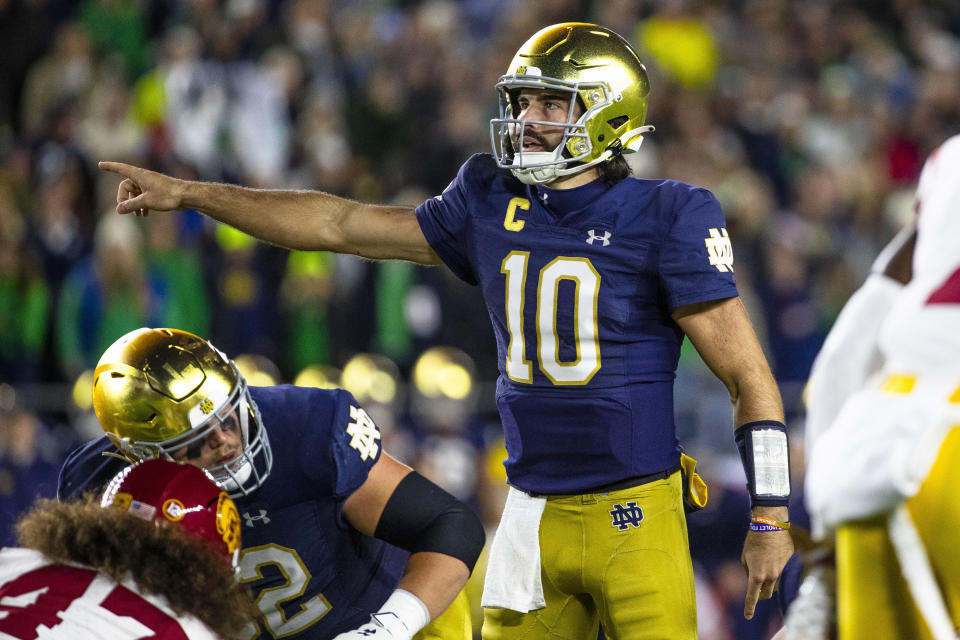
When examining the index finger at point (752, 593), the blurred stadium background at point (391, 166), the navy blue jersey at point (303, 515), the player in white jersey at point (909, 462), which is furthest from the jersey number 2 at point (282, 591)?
the blurred stadium background at point (391, 166)

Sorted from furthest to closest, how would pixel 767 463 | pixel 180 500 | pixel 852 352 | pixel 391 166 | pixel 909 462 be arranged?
pixel 391 166
pixel 767 463
pixel 180 500
pixel 852 352
pixel 909 462

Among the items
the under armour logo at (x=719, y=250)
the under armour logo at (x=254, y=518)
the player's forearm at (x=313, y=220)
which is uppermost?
the under armour logo at (x=719, y=250)

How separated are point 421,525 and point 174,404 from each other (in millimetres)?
612

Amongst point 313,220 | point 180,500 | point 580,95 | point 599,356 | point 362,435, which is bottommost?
point 362,435

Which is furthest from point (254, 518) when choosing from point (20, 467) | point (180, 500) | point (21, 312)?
point (21, 312)

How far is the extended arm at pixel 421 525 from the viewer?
2.79 meters

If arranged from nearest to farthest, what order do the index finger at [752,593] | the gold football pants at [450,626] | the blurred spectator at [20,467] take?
the index finger at [752,593] < the gold football pants at [450,626] < the blurred spectator at [20,467]

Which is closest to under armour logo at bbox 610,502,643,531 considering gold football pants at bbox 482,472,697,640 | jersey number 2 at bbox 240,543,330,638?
gold football pants at bbox 482,472,697,640

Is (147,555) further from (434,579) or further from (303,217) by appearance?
(303,217)

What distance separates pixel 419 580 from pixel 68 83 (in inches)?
247

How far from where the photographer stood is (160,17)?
884cm

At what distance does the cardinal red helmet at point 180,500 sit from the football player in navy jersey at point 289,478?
364mm

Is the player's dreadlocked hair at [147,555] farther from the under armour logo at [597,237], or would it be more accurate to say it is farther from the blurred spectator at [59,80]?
the blurred spectator at [59,80]

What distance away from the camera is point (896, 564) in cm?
186
